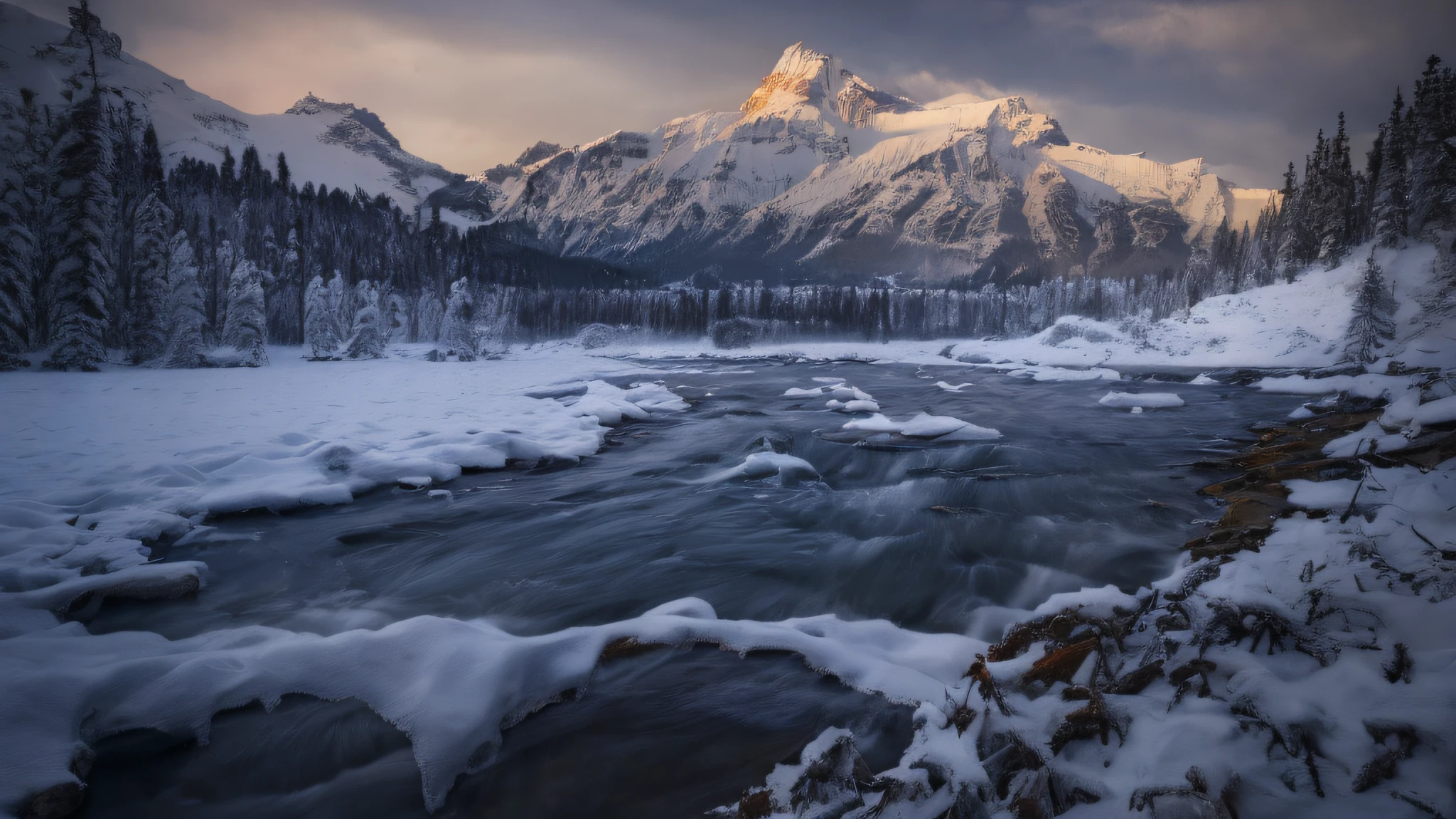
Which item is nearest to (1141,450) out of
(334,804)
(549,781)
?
(549,781)

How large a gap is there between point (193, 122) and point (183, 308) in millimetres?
33959

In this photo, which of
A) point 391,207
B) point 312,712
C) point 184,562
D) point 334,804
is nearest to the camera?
point 334,804

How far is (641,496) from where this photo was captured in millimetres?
7535

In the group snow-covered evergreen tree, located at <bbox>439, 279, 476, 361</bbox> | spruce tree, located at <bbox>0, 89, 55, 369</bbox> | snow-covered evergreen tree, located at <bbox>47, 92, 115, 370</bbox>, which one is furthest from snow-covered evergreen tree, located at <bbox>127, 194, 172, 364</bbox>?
snow-covered evergreen tree, located at <bbox>439, 279, 476, 361</bbox>

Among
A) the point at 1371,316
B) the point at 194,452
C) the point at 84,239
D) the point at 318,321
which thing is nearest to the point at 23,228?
the point at 84,239

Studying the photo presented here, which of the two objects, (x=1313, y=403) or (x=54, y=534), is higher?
(x=1313, y=403)

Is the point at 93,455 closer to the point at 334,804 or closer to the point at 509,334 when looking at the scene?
the point at 334,804

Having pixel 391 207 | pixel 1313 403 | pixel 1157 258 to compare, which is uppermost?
pixel 1157 258

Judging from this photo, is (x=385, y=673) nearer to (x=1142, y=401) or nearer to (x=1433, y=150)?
(x=1433, y=150)

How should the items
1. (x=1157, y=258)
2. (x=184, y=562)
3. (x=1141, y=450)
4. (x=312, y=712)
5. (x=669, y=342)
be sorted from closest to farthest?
(x=312, y=712)
(x=184, y=562)
(x=1141, y=450)
(x=669, y=342)
(x=1157, y=258)

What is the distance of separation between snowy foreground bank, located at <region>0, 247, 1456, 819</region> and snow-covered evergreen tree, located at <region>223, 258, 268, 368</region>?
2851 centimetres

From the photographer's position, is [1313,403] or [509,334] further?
[509,334]

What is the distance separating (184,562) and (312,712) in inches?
108

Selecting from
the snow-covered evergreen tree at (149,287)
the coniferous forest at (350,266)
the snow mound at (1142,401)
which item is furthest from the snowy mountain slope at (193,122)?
the snow mound at (1142,401)
